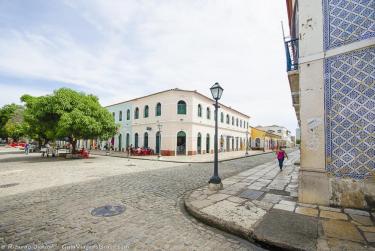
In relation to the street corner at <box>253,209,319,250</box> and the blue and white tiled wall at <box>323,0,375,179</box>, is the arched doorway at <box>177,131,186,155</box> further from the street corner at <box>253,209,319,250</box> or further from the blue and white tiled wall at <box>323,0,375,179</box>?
the street corner at <box>253,209,319,250</box>

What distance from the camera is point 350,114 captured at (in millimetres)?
4551

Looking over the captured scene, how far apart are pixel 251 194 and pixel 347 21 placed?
5.13 m

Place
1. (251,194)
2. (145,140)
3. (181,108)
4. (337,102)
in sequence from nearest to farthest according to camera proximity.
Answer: (337,102)
(251,194)
(181,108)
(145,140)

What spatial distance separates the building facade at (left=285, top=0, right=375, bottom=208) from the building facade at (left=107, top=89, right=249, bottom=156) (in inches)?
571

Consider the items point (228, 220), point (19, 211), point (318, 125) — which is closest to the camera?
point (228, 220)

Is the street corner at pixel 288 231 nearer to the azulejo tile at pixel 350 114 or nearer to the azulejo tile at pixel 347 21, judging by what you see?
the azulejo tile at pixel 350 114

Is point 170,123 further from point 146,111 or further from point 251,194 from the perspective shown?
point 251,194

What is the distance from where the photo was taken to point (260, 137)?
150ft

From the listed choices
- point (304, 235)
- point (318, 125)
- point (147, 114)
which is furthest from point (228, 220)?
point (147, 114)

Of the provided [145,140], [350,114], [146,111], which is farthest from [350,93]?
[146,111]

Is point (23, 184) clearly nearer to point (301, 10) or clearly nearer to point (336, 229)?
point (336, 229)

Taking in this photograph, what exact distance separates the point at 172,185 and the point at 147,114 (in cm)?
1816

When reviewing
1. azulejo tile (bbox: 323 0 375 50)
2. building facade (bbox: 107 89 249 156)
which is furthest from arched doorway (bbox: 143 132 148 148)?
azulejo tile (bbox: 323 0 375 50)

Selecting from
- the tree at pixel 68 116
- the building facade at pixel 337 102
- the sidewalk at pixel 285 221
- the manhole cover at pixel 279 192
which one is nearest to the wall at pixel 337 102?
the building facade at pixel 337 102
